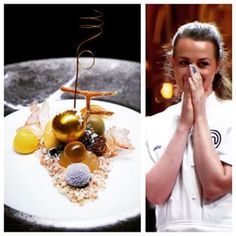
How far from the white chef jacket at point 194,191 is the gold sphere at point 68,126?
20cm

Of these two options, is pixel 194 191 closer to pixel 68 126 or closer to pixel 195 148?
pixel 195 148

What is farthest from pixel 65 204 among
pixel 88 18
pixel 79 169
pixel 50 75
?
pixel 88 18

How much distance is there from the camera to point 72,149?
52.4 inches

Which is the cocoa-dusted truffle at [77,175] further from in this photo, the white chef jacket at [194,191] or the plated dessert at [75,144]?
the white chef jacket at [194,191]

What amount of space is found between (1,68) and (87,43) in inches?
9.8

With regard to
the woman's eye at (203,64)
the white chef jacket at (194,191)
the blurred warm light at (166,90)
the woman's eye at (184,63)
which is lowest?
the white chef jacket at (194,191)

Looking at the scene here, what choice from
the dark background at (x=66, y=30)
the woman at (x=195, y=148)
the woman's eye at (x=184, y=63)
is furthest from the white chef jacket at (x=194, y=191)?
the dark background at (x=66, y=30)

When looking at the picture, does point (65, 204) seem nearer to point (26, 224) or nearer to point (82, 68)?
point (26, 224)

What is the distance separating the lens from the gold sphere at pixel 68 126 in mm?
1335

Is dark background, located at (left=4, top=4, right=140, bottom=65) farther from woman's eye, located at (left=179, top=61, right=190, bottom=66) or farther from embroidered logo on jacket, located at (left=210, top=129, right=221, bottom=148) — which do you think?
embroidered logo on jacket, located at (left=210, top=129, right=221, bottom=148)

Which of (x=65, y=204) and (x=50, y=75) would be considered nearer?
(x=65, y=204)

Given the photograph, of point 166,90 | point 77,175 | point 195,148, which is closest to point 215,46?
point 166,90

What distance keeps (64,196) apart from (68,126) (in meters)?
0.18

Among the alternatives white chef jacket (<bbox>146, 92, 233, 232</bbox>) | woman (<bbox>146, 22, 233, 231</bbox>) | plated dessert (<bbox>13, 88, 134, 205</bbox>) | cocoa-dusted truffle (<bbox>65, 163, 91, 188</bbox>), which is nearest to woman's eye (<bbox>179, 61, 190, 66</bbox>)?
woman (<bbox>146, 22, 233, 231</bbox>)
